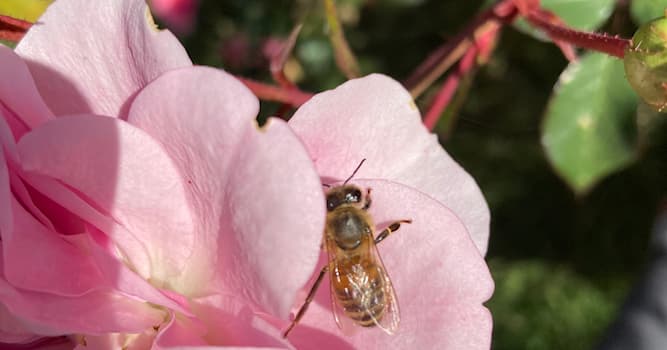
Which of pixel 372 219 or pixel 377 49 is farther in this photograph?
pixel 377 49

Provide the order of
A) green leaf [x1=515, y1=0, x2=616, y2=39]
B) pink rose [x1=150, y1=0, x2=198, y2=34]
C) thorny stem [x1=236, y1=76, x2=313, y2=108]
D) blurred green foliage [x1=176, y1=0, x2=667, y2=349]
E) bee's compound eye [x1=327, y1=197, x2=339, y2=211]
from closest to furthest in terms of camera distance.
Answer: bee's compound eye [x1=327, y1=197, x2=339, y2=211] < thorny stem [x1=236, y1=76, x2=313, y2=108] < green leaf [x1=515, y1=0, x2=616, y2=39] < pink rose [x1=150, y1=0, x2=198, y2=34] < blurred green foliage [x1=176, y1=0, x2=667, y2=349]

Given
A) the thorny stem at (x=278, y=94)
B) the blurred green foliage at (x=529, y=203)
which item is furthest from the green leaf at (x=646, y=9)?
the blurred green foliage at (x=529, y=203)

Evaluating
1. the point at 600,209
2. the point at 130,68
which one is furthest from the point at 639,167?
the point at 130,68

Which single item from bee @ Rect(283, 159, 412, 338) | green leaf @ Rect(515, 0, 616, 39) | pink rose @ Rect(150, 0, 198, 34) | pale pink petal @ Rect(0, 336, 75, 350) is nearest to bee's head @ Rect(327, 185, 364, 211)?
bee @ Rect(283, 159, 412, 338)

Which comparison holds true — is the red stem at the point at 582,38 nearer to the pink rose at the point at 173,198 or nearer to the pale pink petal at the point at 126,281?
the pink rose at the point at 173,198

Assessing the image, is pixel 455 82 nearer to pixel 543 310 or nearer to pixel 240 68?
pixel 240 68

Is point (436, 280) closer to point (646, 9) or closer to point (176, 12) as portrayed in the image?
point (646, 9)

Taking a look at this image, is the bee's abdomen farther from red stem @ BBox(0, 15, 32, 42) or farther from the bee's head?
red stem @ BBox(0, 15, 32, 42)
